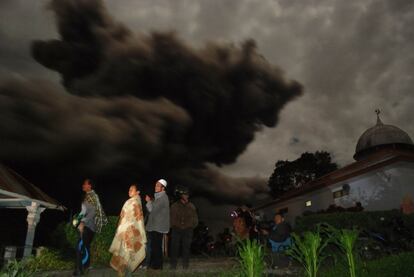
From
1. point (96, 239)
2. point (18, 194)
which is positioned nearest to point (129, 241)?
point (96, 239)

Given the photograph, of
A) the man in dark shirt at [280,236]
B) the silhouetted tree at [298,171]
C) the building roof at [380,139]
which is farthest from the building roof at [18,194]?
the silhouetted tree at [298,171]

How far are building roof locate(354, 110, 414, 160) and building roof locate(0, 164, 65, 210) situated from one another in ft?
78.4

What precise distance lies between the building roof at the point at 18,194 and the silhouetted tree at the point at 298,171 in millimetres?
34704

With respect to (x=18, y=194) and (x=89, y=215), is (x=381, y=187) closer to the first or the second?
(x=89, y=215)

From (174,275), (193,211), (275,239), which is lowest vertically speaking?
(174,275)

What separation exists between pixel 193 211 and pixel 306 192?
56.3 feet

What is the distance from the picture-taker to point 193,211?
958 centimetres

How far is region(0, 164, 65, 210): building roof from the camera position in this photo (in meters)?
12.5

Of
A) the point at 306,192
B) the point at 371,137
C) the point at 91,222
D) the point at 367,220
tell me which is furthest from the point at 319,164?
the point at 91,222

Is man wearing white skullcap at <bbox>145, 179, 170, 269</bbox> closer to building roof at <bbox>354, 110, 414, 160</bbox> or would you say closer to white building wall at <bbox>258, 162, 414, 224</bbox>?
white building wall at <bbox>258, 162, 414, 224</bbox>

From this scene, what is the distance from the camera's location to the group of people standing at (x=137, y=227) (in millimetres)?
7543

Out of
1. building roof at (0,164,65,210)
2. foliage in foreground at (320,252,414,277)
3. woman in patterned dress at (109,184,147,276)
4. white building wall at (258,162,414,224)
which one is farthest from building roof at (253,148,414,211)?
building roof at (0,164,65,210)

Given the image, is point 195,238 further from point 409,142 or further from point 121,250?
point 409,142

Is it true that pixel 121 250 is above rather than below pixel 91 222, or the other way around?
below
